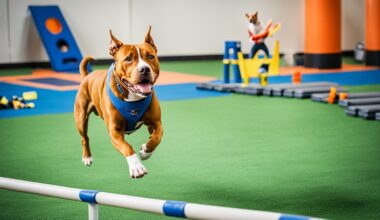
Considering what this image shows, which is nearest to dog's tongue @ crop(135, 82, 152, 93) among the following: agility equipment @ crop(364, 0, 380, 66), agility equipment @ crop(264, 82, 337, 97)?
agility equipment @ crop(264, 82, 337, 97)

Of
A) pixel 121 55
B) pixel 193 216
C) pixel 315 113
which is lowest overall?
pixel 315 113

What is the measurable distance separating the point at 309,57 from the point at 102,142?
8083mm

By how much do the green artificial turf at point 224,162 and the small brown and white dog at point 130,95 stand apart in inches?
23.4

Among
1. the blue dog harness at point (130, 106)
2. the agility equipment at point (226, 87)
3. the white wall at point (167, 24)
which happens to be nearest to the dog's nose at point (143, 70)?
the blue dog harness at point (130, 106)

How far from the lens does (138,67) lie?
3.48 metres

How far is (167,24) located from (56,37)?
282 cm

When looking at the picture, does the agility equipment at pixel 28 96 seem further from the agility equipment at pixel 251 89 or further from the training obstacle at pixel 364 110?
the training obstacle at pixel 364 110

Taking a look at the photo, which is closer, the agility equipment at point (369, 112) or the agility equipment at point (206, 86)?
the agility equipment at point (369, 112)

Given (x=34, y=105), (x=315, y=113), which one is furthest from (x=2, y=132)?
(x=315, y=113)

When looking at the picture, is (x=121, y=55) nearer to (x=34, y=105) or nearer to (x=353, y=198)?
(x=353, y=198)

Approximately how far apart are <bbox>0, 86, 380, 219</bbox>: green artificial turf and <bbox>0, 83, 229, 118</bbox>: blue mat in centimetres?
51

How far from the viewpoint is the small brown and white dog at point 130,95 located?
11.6ft

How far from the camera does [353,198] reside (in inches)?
177

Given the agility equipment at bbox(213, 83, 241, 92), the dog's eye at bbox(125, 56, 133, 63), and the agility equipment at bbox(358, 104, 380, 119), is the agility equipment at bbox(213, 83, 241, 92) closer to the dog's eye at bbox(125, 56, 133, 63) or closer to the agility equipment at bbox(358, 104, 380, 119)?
the agility equipment at bbox(358, 104, 380, 119)
